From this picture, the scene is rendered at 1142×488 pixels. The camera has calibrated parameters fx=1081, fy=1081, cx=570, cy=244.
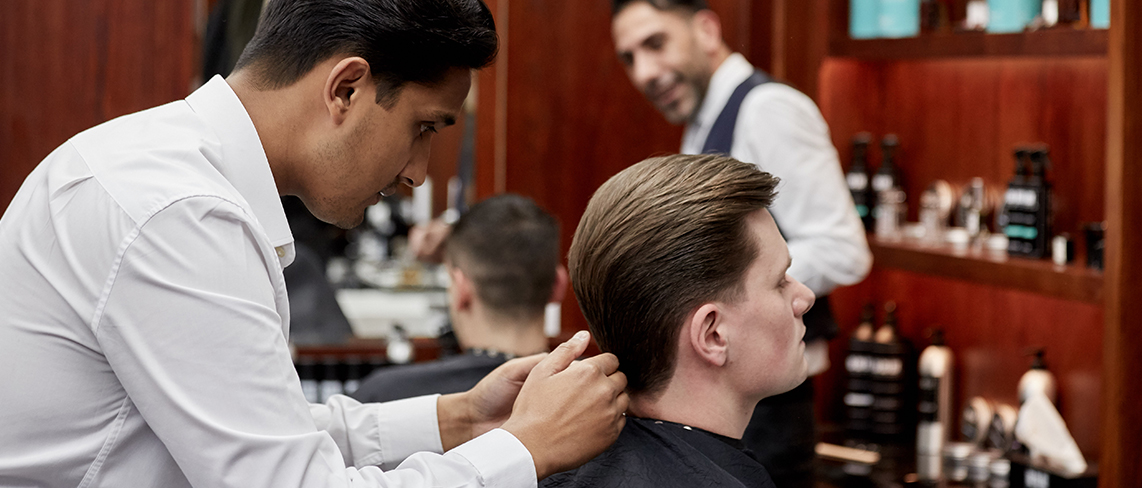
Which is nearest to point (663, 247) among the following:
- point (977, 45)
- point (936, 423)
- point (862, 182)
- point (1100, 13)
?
point (1100, 13)

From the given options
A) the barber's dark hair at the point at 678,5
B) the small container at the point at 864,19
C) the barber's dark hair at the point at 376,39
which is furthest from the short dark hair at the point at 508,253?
the small container at the point at 864,19

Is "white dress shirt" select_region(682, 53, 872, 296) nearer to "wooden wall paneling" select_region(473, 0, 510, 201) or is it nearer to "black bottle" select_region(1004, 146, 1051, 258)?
"black bottle" select_region(1004, 146, 1051, 258)

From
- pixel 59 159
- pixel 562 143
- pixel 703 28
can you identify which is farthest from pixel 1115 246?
pixel 59 159

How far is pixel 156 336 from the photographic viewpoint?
0.96m

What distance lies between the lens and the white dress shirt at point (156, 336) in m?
0.96

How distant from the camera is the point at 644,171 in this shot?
4.38 ft

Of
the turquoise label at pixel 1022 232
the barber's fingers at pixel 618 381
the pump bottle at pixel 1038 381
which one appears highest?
the barber's fingers at pixel 618 381

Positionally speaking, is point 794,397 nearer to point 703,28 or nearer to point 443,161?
point 703,28

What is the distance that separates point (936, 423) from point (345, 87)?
2.12 metres

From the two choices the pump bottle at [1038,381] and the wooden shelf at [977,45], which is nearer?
the wooden shelf at [977,45]

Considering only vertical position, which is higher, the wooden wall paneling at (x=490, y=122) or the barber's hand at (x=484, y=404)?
the wooden wall paneling at (x=490, y=122)

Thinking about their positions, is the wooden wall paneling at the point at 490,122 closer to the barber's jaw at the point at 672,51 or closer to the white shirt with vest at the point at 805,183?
the barber's jaw at the point at 672,51

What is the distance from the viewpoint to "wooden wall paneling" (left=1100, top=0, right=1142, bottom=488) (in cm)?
193

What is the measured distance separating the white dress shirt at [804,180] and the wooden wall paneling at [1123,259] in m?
0.47
